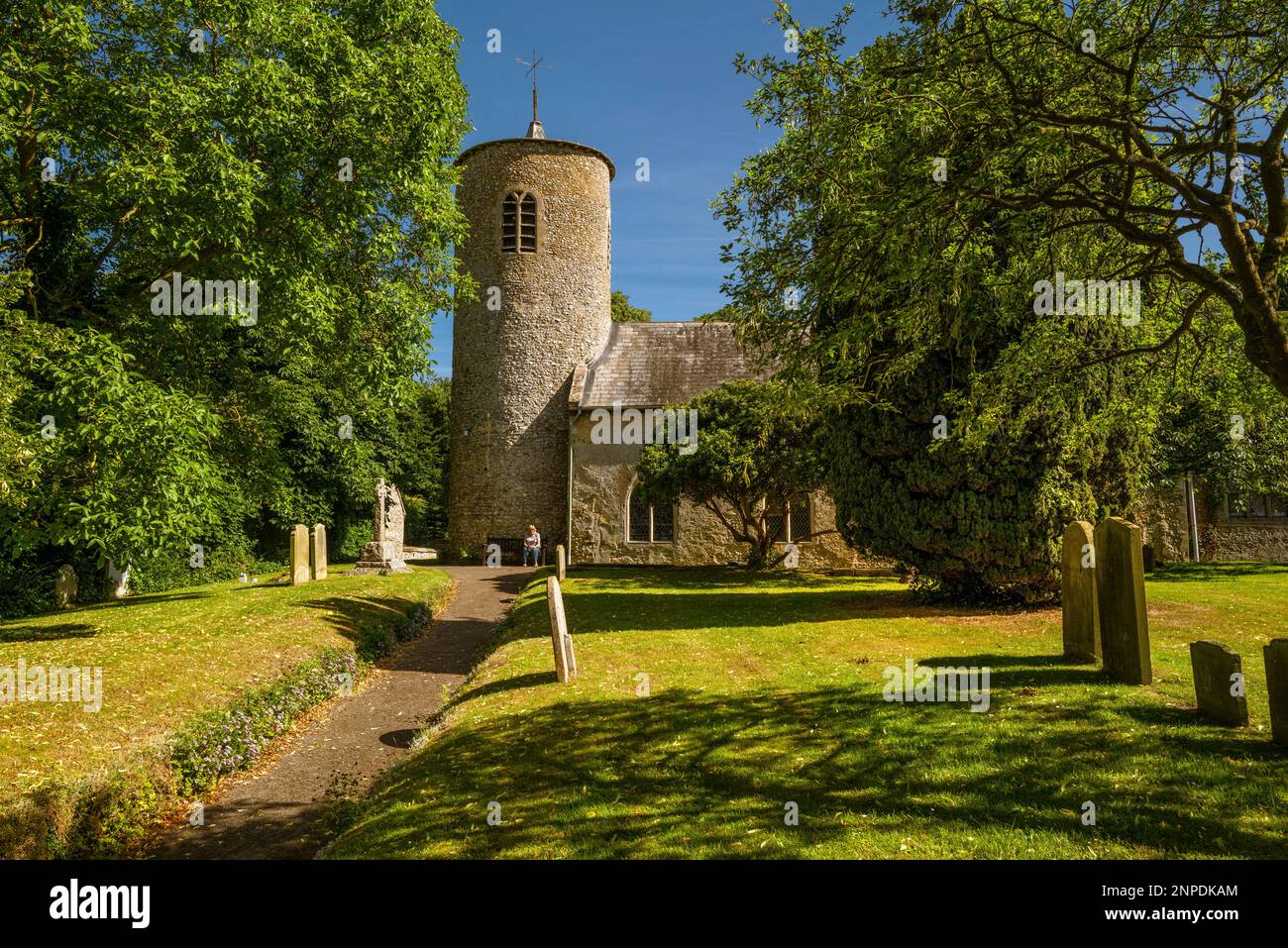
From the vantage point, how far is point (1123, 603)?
7840mm

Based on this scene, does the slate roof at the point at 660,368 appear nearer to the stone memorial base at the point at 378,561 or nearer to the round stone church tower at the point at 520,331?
the round stone church tower at the point at 520,331

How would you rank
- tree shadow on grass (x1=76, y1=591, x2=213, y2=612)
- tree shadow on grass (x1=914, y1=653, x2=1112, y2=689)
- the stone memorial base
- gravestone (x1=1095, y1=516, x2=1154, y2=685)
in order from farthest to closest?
the stone memorial base
tree shadow on grass (x1=76, y1=591, x2=213, y2=612)
tree shadow on grass (x1=914, y1=653, x2=1112, y2=689)
gravestone (x1=1095, y1=516, x2=1154, y2=685)

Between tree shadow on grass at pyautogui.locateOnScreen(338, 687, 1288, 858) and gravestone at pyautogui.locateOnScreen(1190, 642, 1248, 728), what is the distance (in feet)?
1.04

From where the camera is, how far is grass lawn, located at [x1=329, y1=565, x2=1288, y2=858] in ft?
14.6

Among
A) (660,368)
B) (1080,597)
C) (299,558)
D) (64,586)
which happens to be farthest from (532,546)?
(1080,597)

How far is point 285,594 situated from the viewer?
16062 mm

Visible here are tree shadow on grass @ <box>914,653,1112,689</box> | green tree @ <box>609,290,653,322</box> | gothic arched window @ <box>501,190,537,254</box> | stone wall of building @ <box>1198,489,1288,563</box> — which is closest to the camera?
tree shadow on grass @ <box>914,653,1112,689</box>

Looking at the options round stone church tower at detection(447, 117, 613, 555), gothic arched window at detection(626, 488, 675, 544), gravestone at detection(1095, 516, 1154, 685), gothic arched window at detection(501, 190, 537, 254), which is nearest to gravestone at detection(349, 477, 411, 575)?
round stone church tower at detection(447, 117, 613, 555)

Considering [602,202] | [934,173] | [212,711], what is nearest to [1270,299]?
[934,173]

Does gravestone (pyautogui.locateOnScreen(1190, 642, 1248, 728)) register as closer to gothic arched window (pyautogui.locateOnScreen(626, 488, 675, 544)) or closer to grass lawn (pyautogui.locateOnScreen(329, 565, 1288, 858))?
grass lawn (pyautogui.locateOnScreen(329, 565, 1288, 858))

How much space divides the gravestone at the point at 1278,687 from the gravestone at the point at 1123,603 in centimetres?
179

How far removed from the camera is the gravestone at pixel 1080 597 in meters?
8.84
